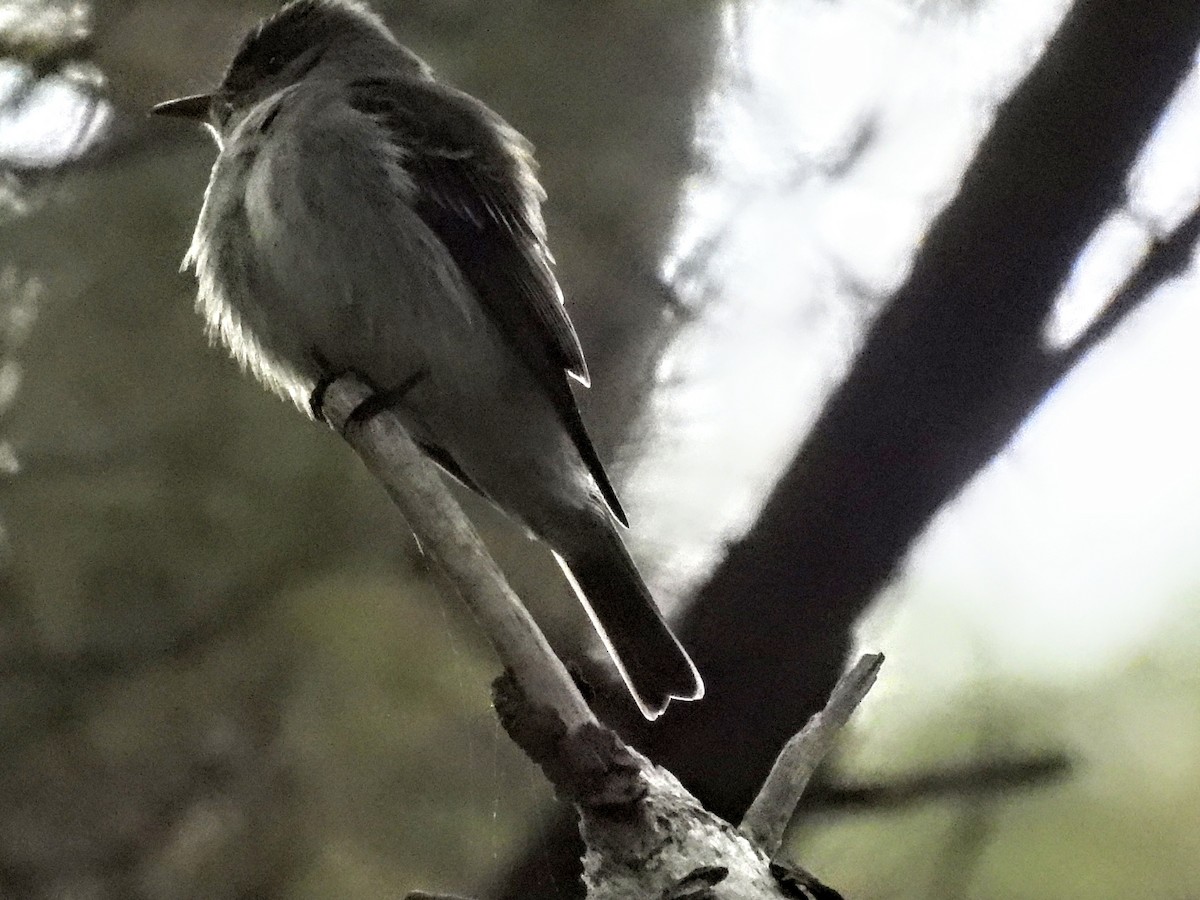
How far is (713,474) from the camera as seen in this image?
4.02 ft

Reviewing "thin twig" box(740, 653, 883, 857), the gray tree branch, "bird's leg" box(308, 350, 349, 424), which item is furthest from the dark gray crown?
"thin twig" box(740, 653, 883, 857)

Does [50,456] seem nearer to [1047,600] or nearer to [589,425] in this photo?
[589,425]

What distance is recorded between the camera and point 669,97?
4.08ft

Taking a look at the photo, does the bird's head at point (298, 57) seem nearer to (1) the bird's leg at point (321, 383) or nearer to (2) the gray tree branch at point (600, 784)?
(1) the bird's leg at point (321, 383)

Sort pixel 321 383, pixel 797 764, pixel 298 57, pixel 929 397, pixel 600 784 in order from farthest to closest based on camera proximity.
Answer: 1. pixel 298 57
2. pixel 929 397
3. pixel 321 383
4. pixel 797 764
5. pixel 600 784

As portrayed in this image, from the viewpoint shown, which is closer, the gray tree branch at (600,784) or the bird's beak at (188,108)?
the gray tree branch at (600,784)

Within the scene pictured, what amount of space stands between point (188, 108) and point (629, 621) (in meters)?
0.68

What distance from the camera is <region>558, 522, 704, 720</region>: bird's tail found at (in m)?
1.02

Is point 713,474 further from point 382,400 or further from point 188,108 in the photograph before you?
point 188,108

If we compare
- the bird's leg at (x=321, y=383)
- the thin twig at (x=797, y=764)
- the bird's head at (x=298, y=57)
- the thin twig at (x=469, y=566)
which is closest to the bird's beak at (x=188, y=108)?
the bird's head at (x=298, y=57)

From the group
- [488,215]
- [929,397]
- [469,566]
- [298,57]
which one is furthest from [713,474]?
[298,57]

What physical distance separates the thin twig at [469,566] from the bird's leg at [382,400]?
0.01 metres

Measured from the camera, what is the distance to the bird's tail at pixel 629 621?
1.02 meters

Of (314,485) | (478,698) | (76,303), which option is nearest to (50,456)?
(76,303)
